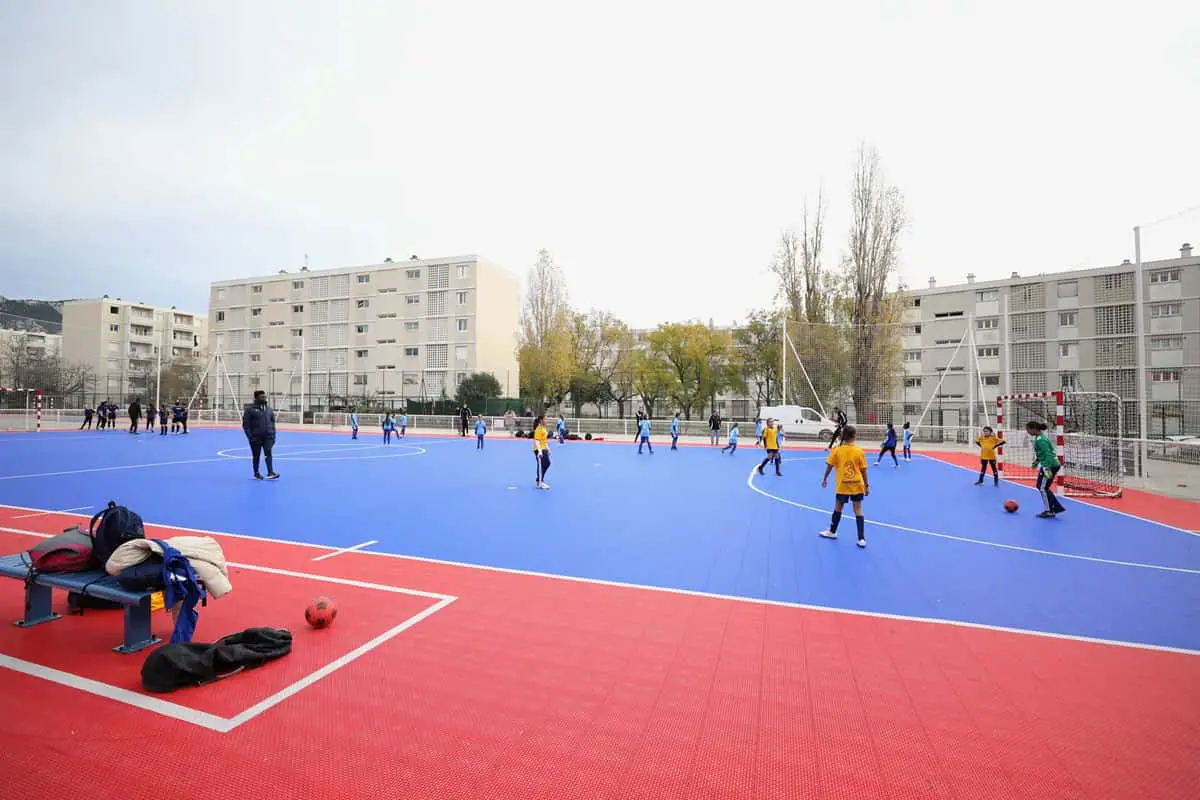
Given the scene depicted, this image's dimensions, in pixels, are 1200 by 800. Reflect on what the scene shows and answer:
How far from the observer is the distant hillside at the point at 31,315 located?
56469mm

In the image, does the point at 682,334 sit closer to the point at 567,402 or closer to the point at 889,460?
the point at 567,402

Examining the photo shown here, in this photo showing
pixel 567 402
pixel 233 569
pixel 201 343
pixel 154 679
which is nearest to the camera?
pixel 154 679

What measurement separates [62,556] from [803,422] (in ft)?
92.7

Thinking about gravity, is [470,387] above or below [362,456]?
above

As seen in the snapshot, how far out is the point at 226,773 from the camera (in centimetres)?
295

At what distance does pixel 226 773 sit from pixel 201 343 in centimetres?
10629

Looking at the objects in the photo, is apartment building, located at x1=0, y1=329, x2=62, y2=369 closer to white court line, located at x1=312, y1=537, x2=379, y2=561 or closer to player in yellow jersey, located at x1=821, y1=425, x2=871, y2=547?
white court line, located at x1=312, y1=537, x2=379, y2=561

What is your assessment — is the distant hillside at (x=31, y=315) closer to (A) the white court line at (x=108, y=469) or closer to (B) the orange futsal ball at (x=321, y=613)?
(A) the white court line at (x=108, y=469)

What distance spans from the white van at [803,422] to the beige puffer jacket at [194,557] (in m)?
26.5

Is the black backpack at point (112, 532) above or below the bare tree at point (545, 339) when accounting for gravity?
below

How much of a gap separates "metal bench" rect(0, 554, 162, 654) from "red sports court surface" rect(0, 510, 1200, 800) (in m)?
0.18

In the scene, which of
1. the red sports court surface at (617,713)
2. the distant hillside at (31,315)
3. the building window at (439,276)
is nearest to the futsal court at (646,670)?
the red sports court surface at (617,713)

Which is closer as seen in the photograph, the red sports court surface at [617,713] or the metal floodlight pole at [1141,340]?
the red sports court surface at [617,713]

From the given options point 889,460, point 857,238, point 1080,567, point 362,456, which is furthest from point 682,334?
point 1080,567
